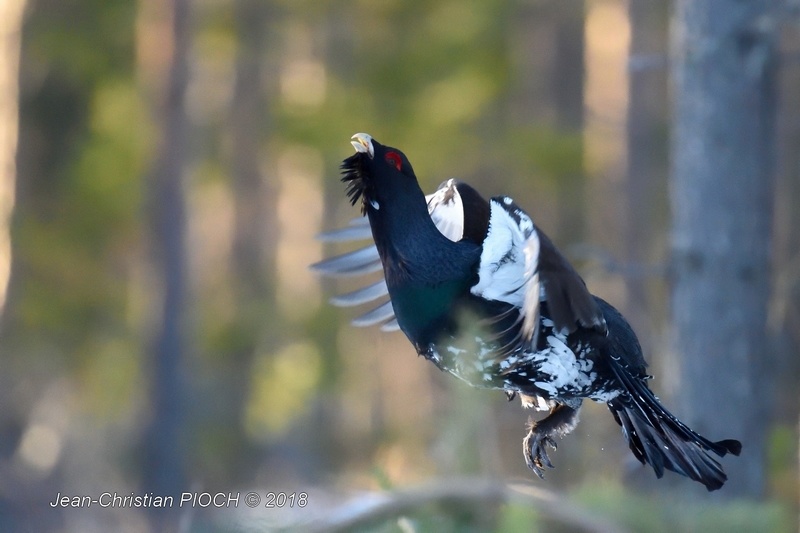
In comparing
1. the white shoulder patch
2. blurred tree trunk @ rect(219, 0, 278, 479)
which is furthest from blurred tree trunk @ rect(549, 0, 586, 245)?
the white shoulder patch

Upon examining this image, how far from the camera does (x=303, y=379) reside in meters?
16.8

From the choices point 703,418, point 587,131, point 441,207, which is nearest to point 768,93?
point 703,418

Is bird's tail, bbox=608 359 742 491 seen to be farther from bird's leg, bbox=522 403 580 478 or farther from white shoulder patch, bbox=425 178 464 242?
white shoulder patch, bbox=425 178 464 242

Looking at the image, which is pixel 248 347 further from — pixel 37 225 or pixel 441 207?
pixel 441 207

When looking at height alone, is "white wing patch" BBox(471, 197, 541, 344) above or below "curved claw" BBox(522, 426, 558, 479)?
above

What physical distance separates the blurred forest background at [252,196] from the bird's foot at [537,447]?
585 cm

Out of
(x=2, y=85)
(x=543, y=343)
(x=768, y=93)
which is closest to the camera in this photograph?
(x=543, y=343)

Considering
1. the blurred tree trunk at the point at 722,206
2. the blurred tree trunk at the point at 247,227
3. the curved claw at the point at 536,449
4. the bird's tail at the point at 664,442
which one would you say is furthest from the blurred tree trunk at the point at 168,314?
the bird's tail at the point at 664,442

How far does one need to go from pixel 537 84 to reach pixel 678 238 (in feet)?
53.4

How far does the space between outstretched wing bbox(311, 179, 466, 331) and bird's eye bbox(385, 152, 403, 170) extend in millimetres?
727

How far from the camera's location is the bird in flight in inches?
141

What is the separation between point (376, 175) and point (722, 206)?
3530 mm

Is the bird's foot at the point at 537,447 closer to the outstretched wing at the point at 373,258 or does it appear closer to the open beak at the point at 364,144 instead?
the outstretched wing at the point at 373,258

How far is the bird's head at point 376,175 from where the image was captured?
397cm
